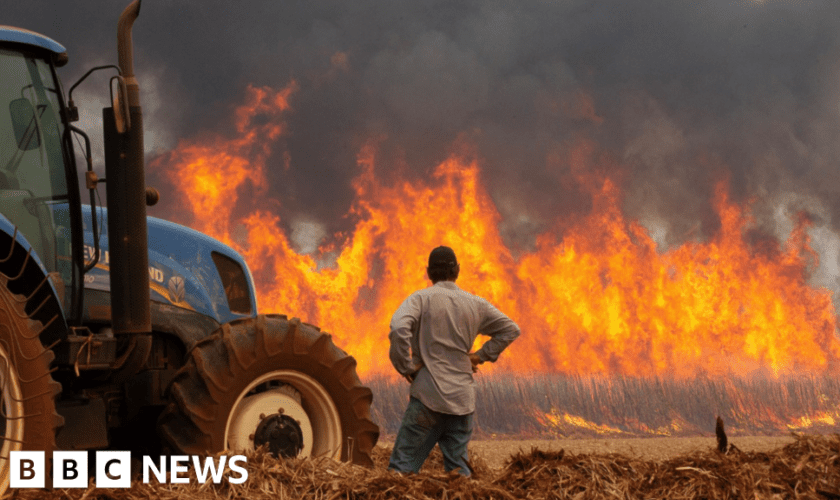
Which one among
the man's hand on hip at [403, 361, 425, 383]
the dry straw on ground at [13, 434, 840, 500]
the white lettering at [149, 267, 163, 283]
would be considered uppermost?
the white lettering at [149, 267, 163, 283]

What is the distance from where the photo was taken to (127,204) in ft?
22.1

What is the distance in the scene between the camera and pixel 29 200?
6.60m

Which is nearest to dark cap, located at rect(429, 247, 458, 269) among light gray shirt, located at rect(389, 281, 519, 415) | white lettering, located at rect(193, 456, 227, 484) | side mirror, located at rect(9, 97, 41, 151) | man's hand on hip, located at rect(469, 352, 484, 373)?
light gray shirt, located at rect(389, 281, 519, 415)

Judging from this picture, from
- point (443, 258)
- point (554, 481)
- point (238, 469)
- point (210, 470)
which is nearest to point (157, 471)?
point (210, 470)

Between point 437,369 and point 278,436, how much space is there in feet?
5.18

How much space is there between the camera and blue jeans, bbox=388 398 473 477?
6246 mm

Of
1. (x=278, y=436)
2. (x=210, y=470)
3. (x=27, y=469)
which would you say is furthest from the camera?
(x=278, y=436)

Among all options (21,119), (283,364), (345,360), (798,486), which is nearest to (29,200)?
(21,119)

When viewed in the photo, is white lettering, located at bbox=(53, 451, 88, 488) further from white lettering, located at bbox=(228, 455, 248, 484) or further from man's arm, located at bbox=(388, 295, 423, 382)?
man's arm, located at bbox=(388, 295, 423, 382)

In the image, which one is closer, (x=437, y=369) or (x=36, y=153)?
(x=437, y=369)

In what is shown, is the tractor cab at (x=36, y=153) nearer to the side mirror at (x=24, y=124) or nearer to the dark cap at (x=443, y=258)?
the side mirror at (x=24, y=124)

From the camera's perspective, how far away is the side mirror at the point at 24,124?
6676mm

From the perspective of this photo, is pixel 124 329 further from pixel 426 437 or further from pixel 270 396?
pixel 426 437

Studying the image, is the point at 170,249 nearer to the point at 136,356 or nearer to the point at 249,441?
the point at 136,356
